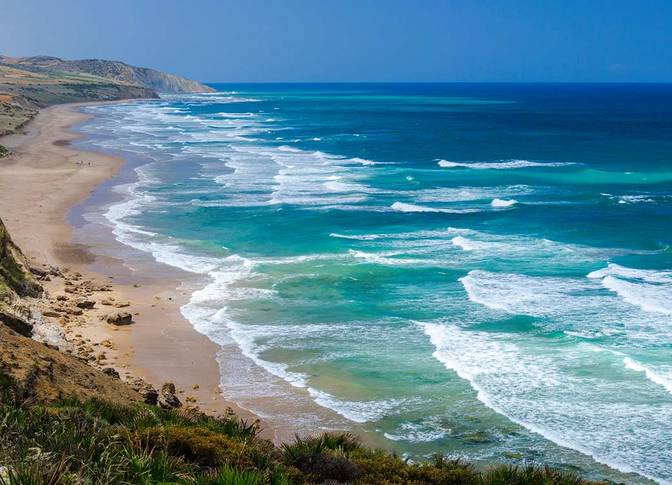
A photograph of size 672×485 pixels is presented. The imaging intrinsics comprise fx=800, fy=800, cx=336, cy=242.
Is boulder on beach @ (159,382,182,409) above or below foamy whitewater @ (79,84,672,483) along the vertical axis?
below

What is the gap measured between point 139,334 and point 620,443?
1444 cm

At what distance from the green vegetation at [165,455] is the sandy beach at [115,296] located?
5.23 metres

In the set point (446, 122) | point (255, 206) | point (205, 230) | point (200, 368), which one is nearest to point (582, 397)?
point (200, 368)

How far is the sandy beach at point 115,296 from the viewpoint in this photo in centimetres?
2183

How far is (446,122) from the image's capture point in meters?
119

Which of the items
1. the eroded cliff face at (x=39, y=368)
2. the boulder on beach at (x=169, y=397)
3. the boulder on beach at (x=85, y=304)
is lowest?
the boulder on beach at (x=169, y=397)

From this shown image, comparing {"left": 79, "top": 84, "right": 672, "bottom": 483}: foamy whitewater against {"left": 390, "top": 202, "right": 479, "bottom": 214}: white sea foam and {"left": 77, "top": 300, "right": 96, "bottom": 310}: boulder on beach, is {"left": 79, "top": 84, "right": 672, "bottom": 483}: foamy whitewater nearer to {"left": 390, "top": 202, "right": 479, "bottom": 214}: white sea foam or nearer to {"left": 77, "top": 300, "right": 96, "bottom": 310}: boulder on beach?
{"left": 390, "top": 202, "right": 479, "bottom": 214}: white sea foam

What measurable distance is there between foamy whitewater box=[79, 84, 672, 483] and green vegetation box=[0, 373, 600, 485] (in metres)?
4.89

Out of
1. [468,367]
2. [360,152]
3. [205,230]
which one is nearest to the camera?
[468,367]

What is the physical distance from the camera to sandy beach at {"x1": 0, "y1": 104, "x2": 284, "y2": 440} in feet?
71.6

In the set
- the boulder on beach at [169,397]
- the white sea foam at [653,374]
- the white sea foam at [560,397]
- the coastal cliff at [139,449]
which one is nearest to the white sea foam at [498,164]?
the white sea foam at [560,397]

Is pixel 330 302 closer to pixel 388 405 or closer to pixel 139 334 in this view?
pixel 139 334

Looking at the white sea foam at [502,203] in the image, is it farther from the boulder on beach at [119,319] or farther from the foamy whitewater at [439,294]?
the boulder on beach at [119,319]

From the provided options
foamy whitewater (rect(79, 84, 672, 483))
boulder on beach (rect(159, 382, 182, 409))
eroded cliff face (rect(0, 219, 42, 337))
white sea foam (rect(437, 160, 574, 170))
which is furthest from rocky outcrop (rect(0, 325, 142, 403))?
white sea foam (rect(437, 160, 574, 170))
